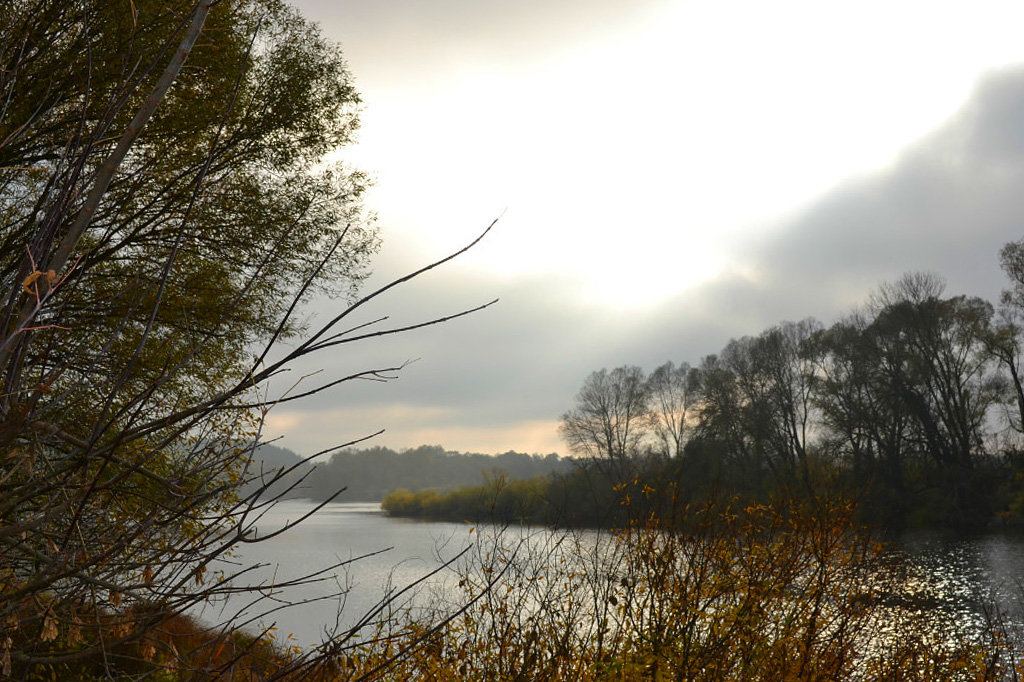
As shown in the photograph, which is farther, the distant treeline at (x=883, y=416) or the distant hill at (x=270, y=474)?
the distant treeline at (x=883, y=416)

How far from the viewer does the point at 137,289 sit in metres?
2.94

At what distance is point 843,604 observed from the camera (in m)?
5.66

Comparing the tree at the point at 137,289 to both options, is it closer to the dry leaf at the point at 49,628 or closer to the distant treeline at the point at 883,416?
the dry leaf at the point at 49,628

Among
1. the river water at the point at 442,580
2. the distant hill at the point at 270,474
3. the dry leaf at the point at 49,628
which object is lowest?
the river water at the point at 442,580

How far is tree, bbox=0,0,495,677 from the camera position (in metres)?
1.31

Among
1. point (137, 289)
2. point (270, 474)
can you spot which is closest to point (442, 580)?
point (137, 289)

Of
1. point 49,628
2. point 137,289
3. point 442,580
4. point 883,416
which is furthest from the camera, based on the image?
point 883,416

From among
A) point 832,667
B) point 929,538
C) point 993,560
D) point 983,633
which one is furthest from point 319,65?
point 929,538

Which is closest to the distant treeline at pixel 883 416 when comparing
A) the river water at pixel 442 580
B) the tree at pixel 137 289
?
the river water at pixel 442 580

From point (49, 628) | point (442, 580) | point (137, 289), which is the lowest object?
point (442, 580)

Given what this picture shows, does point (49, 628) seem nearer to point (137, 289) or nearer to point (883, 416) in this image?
point (137, 289)

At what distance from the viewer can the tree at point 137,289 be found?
1310 mm

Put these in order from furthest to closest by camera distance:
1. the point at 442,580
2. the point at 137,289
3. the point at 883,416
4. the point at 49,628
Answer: the point at 883,416 < the point at 442,580 < the point at 137,289 < the point at 49,628

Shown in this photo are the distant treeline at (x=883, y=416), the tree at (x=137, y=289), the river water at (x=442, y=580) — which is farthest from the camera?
the distant treeline at (x=883, y=416)
